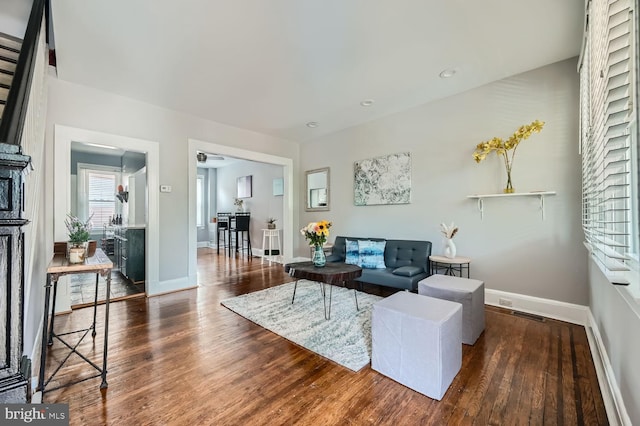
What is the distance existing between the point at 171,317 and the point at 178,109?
296cm

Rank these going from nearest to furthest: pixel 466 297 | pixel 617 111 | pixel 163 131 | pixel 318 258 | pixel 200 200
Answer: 1. pixel 617 111
2. pixel 466 297
3. pixel 318 258
4. pixel 163 131
5. pixel 200 200

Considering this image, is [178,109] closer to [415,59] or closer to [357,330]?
[415,59]

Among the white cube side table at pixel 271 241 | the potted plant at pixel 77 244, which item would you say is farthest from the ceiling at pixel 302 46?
the white cube side table at pixel 271 241

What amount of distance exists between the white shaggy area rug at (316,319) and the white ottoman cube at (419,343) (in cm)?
29

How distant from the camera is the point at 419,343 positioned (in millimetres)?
1724

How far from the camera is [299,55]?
266 cm

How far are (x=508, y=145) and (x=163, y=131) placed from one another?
15.2 feet

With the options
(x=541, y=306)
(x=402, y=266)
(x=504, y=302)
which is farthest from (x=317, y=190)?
(x=541, y=306)

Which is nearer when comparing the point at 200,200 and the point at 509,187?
the point at 509,187

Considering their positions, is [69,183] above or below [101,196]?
below

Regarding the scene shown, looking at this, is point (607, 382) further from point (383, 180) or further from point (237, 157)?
point (237, 157)

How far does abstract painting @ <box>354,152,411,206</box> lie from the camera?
4184mm

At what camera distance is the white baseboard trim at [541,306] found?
2.79m

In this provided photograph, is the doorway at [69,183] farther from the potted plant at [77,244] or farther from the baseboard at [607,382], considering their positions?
the baseboard at [607,382]
